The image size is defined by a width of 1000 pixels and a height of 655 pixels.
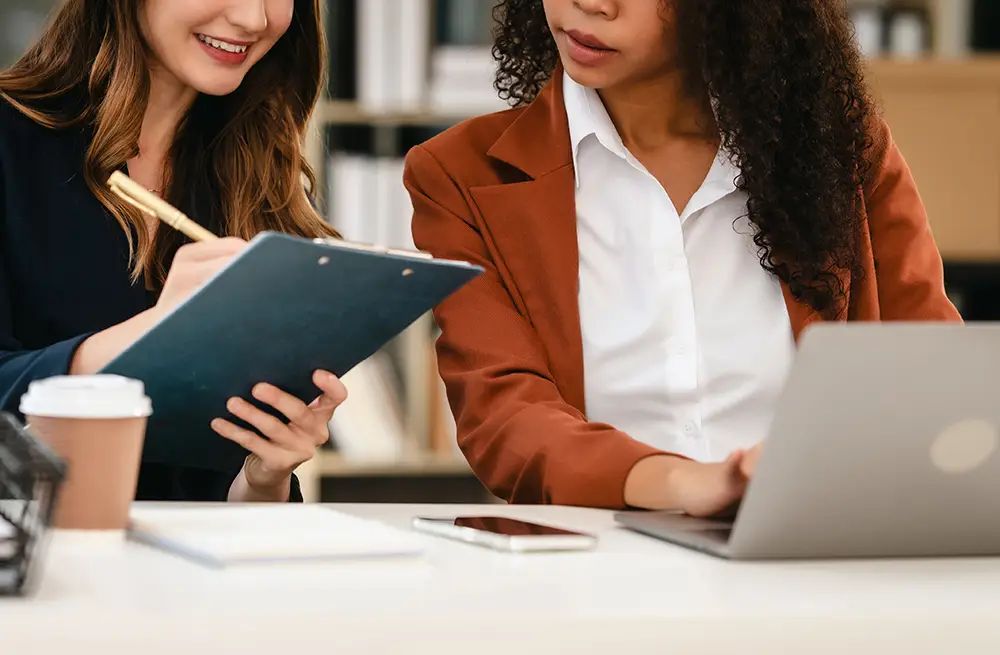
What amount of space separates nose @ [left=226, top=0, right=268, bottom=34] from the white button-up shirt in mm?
406

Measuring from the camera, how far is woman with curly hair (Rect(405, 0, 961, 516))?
4.86ft

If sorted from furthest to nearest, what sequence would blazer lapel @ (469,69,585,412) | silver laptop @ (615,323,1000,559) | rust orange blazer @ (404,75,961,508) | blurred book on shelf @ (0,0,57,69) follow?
blurred book on shelf @ (0,0,57,69) → blazer lapel @ (469,69,585,412) → rust orange blazer @ (404,75,961,508) → silver laptop @ (615,323,1000,559)

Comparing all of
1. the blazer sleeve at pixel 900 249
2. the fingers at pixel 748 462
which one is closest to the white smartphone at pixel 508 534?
the fingers at pixel 748 462

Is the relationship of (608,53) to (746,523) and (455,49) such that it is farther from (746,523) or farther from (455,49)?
(455,49)

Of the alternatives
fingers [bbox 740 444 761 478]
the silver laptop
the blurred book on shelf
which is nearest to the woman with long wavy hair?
fingers [bbox 740 444 761 478]

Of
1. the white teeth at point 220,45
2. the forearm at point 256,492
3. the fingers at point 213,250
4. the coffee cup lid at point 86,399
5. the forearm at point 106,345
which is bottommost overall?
the forearm at point 256,492

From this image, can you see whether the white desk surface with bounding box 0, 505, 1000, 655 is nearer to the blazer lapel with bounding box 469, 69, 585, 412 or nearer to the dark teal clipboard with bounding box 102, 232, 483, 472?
the dark teal clipboard with bounding box 102, 232, 483, 472

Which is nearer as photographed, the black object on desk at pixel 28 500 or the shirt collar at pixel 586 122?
the black object on desk at pixel 28 500

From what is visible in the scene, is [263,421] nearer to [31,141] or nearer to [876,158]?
[31,141]

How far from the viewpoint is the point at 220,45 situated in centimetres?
161

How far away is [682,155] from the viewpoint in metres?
1.61

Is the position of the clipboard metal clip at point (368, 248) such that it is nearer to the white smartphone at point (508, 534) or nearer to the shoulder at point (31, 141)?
the white smartphone at point (508, 534)

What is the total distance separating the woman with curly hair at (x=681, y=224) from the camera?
148cm

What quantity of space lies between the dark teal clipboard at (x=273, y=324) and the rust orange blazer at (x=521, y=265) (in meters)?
0.22
